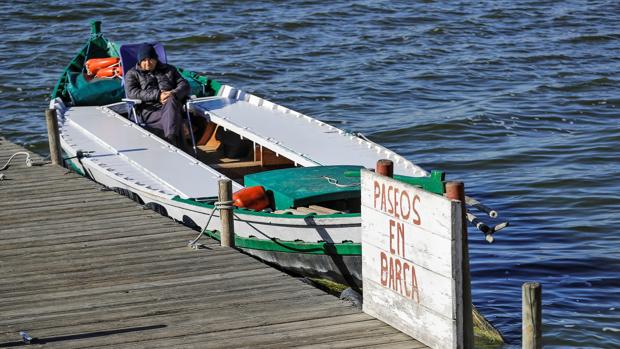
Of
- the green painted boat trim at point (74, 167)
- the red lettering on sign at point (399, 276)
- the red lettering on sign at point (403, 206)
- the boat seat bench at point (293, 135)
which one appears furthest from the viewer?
the green painted boat trim at point (74, 167)

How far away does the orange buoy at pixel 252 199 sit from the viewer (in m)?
11.9

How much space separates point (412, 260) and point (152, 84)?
834 cm

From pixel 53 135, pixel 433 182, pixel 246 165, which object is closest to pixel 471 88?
pixel 246 165

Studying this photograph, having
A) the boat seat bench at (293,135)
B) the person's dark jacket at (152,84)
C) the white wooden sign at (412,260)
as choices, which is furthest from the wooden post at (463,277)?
the person's dark jacket at (152,84)

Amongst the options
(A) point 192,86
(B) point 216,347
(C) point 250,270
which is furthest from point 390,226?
(A) point 192,86

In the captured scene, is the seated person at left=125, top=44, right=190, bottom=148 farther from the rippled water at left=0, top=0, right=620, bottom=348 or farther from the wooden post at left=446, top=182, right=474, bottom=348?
the wooden post at left=446, top=182, right=474, bottom=348

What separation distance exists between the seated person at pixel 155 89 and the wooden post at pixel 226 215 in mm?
4674

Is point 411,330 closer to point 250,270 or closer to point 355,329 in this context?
point 355,329

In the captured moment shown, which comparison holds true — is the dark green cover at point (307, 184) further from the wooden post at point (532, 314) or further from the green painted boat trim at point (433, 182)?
the wooden post at point (532, 314)

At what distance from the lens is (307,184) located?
11.9 metres

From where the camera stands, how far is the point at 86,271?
10250mm

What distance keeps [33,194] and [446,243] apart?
682cm

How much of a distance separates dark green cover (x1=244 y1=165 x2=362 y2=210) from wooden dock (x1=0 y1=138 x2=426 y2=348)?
3.33 feet

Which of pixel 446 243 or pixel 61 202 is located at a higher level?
pixel 446 243
